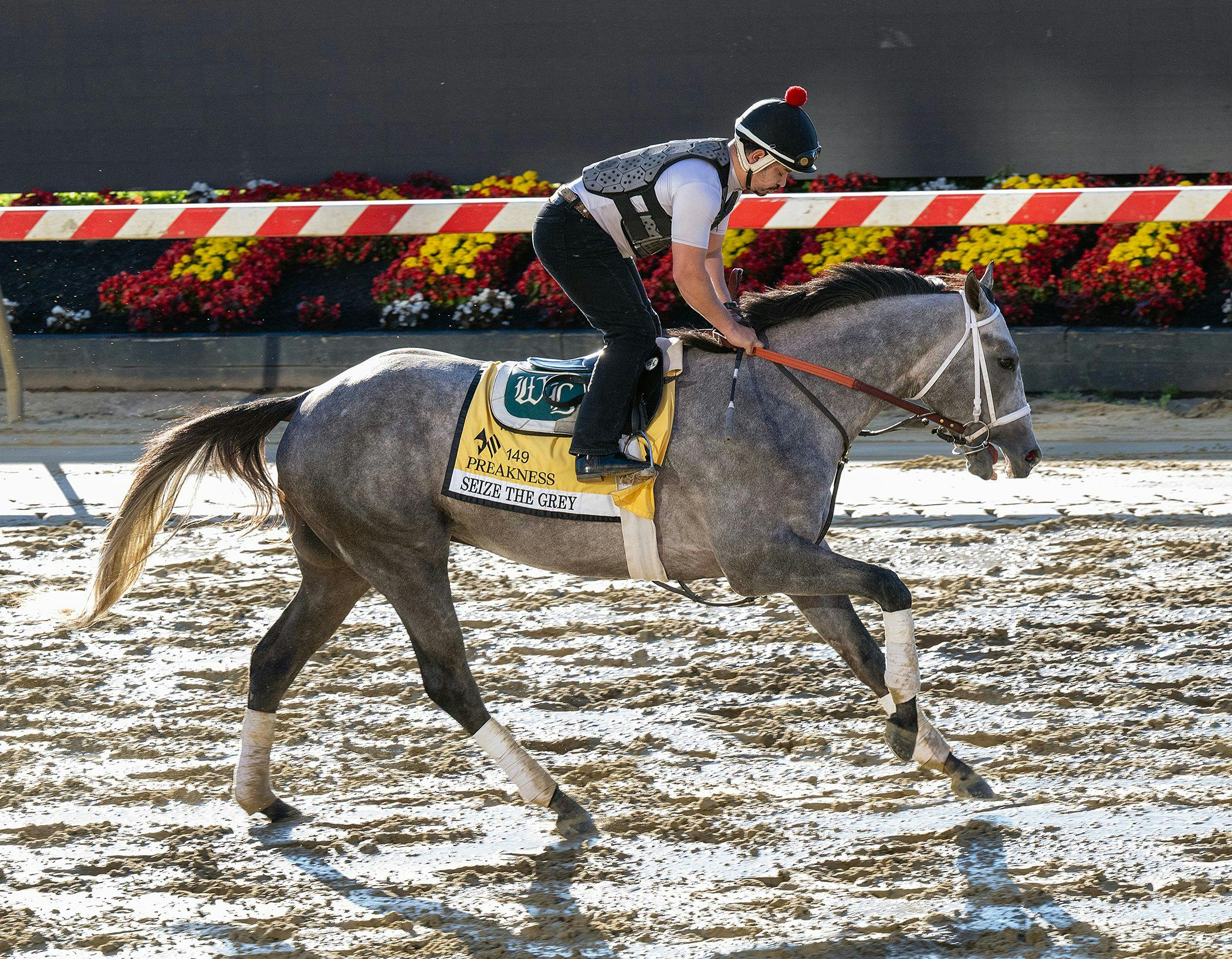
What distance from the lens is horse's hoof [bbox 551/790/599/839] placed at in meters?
4.54

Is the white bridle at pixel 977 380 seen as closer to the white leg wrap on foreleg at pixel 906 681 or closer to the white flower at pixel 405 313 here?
the white leg wrap on foreleg at pixel 906 681

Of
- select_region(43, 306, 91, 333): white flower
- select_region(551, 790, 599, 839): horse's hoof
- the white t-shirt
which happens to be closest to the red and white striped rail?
select_region(43, 306, 91, 333): white flower

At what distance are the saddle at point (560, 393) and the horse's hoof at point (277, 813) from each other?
146cm

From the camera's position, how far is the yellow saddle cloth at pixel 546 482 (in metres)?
4.66

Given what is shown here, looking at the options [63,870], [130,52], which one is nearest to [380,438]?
[63,870]

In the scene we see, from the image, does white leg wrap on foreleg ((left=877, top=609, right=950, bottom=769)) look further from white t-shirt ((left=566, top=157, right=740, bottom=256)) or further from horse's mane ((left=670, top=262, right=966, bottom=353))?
white t-shirt ((left=566, top=157, right=740, bottom=256))

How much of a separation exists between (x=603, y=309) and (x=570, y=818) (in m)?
1.64

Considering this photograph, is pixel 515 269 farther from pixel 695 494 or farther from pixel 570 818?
pixel 570 818

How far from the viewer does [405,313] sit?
12.3m

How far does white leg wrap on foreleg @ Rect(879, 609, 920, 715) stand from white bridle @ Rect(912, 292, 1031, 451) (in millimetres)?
668

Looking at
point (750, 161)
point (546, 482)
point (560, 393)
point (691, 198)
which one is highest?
point (750, 161)

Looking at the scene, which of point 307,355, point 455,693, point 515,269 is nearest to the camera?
point 455,693

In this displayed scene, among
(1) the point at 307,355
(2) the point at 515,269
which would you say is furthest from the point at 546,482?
(2) the point at 515,269

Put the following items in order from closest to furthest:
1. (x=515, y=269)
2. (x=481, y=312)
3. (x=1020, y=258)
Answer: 1. (x=1020, y=258)
2. (x=481, y=312)
3. (x=515, y=269)
